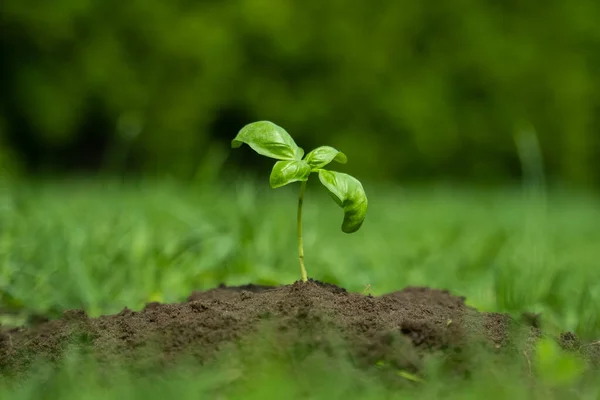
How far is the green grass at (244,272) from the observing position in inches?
54.0

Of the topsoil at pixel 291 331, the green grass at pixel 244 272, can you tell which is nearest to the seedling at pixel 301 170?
the topsoil at pixel 291 331

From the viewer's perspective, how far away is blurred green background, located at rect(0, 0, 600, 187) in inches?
387

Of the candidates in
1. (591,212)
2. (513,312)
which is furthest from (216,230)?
(591,212)

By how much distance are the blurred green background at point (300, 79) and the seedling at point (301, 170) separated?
7185mm

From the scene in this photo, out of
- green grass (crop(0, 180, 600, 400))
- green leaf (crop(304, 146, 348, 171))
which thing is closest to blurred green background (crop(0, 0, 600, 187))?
green grass (crop(0, 180, 600, 400))

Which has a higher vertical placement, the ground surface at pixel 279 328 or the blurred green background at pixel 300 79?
the blurred green background at pixel 300 79

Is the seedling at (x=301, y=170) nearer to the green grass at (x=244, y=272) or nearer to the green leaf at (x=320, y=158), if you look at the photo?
the green leaf at (x=320, y=158)

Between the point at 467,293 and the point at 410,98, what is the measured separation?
24.4ft

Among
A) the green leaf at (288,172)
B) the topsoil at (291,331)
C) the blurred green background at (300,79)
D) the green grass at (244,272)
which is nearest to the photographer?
the green grass at (244,272)

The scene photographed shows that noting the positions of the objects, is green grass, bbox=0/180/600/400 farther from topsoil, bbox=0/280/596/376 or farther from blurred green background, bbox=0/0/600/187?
blurred green background, bbox=0/0/600/187

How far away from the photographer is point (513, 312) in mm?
2480

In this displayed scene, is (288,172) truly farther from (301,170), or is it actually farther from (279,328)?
(279,328)

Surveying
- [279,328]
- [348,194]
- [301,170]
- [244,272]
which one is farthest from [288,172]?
[244,272]

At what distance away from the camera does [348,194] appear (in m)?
1.78
